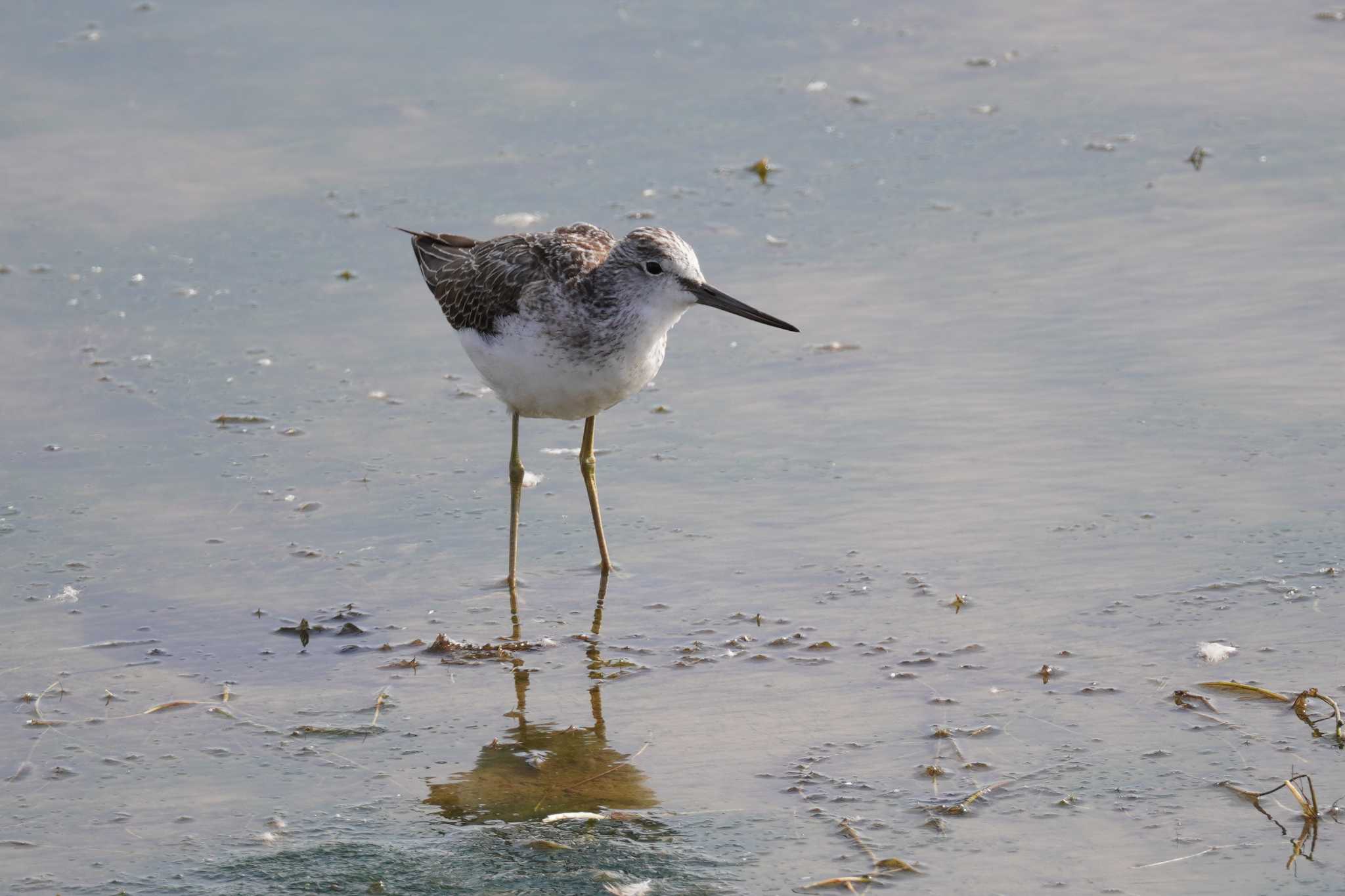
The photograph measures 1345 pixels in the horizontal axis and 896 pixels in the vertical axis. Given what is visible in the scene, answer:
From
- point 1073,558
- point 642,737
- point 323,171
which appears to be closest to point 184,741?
point 642,737

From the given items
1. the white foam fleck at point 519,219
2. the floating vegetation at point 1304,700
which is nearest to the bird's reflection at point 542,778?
the floating vegetation at point 1304,700

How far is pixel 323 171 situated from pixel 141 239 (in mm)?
1293

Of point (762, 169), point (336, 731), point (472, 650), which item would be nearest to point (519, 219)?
point (762, 169)

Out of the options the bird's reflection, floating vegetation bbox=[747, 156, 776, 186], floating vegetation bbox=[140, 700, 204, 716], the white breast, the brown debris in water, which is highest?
floating vegetation bbox=[747, 156, 776, 186]

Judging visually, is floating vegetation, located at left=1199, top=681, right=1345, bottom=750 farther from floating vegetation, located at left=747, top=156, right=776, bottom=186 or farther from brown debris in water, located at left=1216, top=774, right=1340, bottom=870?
floating vegetation, located at left=747, top=156, right=776, bottom=186

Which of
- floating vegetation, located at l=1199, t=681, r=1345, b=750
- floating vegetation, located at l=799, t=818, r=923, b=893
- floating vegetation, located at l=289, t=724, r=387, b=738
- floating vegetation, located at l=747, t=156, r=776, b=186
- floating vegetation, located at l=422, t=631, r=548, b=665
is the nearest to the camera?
floating vegetation, located at l=799, t=818, r=923, b=893

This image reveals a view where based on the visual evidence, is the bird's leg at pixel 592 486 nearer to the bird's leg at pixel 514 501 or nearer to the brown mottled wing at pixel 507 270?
the bird's leg at pixel 514 501

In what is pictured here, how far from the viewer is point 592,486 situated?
7.31 meters

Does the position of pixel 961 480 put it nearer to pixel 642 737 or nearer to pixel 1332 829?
pixel 642 737

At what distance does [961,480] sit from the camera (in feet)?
24.2

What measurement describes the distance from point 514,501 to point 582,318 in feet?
3.32

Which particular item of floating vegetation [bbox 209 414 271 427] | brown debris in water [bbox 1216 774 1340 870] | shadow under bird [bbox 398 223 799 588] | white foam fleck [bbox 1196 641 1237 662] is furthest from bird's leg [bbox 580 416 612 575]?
brown debris in water [bbox 1216 774 1340 870]

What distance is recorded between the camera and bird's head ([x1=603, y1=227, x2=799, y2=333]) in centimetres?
678

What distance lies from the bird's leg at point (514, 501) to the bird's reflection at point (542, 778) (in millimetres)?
1180
